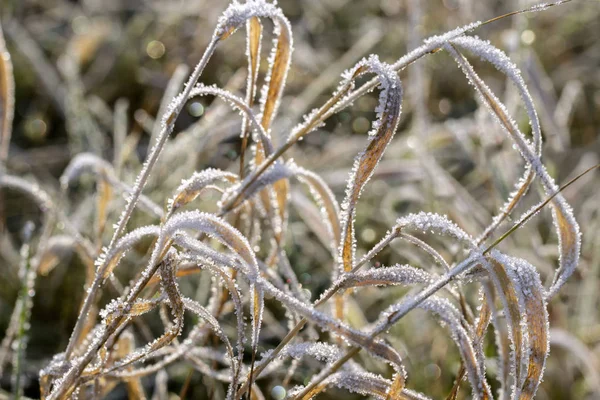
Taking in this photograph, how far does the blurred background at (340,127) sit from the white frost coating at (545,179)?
0.38 meters

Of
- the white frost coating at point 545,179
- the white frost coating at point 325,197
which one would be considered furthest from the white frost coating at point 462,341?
the white frost coating at point 325,197

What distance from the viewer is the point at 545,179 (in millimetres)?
846

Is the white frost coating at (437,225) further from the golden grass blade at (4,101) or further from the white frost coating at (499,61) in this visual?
the golden grass blade at (4,101)

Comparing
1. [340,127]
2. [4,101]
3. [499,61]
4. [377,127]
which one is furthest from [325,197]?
[340,127]

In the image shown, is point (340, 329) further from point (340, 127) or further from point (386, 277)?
point (340, 127)

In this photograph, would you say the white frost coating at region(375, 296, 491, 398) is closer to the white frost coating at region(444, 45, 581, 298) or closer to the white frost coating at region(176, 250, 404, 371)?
the white frost coating at region(176, 250, 404, 371)

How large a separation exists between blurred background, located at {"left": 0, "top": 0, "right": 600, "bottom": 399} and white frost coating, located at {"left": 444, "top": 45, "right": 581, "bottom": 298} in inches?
15.1

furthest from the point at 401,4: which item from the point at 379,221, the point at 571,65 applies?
the point at 379,221

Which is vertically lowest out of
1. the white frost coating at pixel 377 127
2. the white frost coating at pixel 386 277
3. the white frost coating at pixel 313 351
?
the white frost coating at pixel 313 351

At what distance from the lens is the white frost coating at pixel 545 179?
84cm

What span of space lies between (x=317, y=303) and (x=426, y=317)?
0.66m

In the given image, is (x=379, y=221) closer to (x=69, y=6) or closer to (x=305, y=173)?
(x=305, y=173)

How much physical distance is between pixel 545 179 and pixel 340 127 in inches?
54.4

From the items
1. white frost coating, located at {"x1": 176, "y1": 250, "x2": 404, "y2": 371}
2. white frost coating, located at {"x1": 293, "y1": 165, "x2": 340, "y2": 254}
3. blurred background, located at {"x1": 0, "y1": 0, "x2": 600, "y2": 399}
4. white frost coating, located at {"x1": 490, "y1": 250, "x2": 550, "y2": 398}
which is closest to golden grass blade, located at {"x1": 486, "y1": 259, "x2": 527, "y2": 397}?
white frost coating, located at {"x1": 490, "y1": 250, "x2": 550, "y2": 398}
